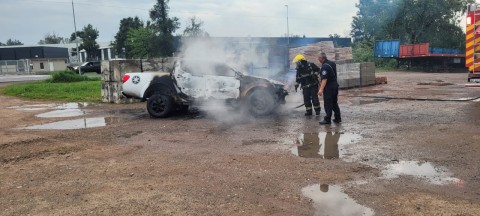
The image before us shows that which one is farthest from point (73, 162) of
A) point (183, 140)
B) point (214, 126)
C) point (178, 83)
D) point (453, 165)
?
point (453, 165)

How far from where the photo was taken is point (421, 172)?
4.91 metres

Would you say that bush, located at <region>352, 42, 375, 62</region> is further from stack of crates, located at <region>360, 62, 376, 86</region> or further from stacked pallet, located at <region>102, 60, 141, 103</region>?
stacked pallet, located at <region>102, 60, 141, 103</region>

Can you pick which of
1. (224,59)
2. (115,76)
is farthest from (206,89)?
(115,76)

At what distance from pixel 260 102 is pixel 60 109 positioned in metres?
6.88

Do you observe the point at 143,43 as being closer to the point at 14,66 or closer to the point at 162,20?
the point at 162,20

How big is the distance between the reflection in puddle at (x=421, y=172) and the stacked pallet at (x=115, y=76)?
31.6 ft

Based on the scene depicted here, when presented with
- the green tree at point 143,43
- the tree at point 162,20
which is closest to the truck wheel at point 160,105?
the green tree at point 143,43

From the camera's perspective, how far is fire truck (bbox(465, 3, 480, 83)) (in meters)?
10.0

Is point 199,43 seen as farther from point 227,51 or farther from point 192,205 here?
point 192,205

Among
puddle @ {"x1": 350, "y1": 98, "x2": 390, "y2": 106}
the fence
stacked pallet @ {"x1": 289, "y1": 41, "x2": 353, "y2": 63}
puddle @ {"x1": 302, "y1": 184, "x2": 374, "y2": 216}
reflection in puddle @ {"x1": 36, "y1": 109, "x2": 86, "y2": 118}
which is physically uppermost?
the fence

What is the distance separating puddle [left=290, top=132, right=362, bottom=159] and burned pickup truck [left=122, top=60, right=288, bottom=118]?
2335 mm

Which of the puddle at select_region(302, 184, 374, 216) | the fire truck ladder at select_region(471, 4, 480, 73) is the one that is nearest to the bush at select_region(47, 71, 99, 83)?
the fire truck ladder at select_region(471, 4, 480, 73)

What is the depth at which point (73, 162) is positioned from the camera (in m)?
5.75

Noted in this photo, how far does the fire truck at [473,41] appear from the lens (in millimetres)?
10023
